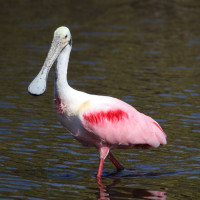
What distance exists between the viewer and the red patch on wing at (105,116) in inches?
331

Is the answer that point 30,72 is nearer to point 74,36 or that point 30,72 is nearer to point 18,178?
point 74,36

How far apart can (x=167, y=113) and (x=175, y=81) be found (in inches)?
99.4

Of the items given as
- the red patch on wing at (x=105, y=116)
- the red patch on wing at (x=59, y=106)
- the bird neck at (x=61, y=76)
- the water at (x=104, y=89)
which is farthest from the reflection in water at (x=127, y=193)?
the bird neck at (x=61, y=76)

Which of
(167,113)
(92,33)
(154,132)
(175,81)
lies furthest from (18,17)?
(154,132)

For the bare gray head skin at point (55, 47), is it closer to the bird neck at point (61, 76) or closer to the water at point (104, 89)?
the bird neck at point (61, 76)

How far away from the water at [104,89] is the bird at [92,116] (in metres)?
0.37

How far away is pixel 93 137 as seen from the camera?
28.5 feet

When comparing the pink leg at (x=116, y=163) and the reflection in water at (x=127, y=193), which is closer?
the reflection in water at (x=127, y=193)

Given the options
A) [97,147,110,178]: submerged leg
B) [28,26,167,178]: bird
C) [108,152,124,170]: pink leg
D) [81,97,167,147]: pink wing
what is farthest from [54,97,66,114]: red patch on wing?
[108,152,124,170]: pink leg

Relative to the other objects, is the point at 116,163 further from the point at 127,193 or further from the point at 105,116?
the point at 127,193

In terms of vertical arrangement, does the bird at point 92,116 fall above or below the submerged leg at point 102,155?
above

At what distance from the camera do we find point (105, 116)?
8.71 metres

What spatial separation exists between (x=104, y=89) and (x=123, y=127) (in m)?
4.23

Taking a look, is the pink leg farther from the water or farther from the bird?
the water
